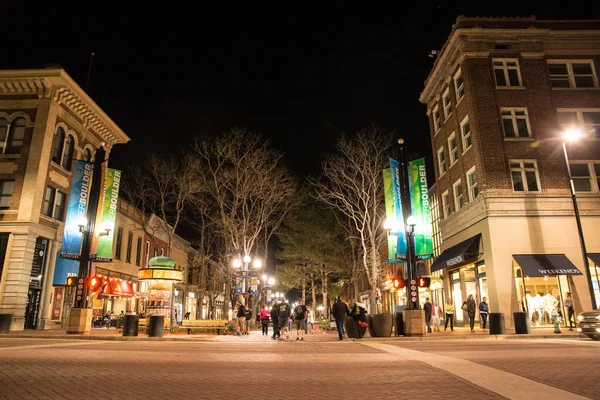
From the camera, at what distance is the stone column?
24.7m

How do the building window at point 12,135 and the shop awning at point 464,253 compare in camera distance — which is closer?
the shop awning at point 464,253

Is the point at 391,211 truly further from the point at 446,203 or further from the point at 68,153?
the point at 68,153

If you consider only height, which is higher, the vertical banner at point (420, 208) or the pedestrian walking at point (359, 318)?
the vertical banner at point (420, 208)

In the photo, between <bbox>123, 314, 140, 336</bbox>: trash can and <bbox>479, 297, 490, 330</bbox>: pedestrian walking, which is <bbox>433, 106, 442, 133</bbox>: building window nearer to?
<bbox>479, 297, 490, 330</bbox>: pedestrian walking

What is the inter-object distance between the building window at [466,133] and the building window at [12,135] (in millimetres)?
27617

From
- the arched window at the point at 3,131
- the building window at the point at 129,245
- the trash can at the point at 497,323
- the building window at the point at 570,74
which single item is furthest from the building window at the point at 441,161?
the arched window at the point at 3,131

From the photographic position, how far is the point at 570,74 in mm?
26109

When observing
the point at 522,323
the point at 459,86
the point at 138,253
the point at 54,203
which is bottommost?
the point at 522,323

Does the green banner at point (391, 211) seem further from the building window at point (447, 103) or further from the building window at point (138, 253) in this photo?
the building window at point (138, 253)

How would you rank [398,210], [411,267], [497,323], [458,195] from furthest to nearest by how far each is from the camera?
1. [458,195]
2. [398,210]
3. [411,267]
4. [497,323]

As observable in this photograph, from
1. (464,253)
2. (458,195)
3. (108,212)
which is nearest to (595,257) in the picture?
(464,253)

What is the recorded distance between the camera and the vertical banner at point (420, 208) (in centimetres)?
2125

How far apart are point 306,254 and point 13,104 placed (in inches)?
1130

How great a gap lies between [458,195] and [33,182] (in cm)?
2653
